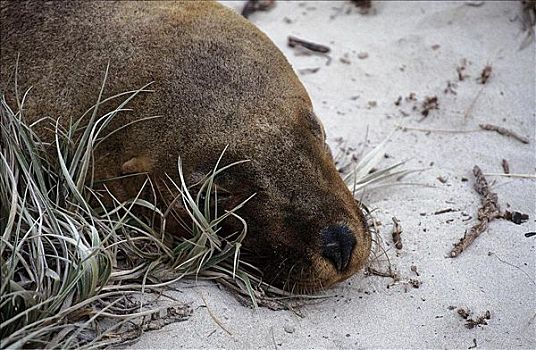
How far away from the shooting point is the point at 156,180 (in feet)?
11.4

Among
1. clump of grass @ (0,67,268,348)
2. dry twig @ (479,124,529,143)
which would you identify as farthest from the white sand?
clump of grass @ (0,67,268,348)

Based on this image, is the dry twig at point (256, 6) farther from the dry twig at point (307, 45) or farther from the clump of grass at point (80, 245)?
the clump of grass at point (80, 245)

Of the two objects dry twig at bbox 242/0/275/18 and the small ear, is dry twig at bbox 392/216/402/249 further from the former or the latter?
dry twig at bbox 242/0/275/18

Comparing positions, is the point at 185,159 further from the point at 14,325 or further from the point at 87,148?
the point at 14,325

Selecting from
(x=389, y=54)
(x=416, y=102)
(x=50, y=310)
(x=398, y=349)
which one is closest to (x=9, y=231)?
(x=50, y=310)

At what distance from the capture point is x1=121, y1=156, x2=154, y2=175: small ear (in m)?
3.45

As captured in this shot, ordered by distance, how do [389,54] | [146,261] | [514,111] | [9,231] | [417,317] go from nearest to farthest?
[9,231] → [417,317] → [146,261] → [514,111] → [389,54]

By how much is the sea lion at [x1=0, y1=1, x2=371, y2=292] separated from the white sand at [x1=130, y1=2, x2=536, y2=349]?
272 mm

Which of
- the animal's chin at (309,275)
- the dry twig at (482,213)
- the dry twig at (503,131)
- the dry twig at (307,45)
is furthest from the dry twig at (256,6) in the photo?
the animal's chin at (309,275)

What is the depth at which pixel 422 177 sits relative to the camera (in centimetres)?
429

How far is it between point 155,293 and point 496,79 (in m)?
2.79

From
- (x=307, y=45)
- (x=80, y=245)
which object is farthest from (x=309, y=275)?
(x=307, y=45)

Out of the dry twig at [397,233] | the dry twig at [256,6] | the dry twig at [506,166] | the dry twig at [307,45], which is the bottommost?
the dry twig at [307,45]

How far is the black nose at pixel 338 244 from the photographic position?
3.24m
